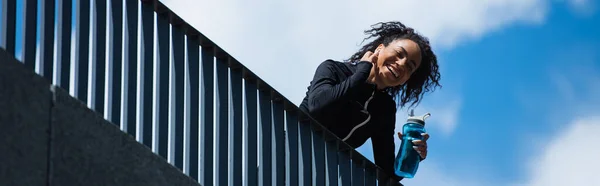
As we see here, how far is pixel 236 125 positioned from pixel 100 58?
99cm

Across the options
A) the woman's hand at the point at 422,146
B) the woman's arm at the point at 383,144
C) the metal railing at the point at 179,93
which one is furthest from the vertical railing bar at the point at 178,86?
the woman's hand at the point at 422,146

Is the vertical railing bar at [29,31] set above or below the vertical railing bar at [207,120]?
above

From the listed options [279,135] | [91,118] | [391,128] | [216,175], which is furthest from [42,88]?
[391,128]

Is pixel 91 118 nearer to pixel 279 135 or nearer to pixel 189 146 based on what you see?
pixel 189 146

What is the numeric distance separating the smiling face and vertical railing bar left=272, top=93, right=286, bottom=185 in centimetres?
155

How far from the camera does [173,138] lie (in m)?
6.94

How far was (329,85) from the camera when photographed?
866 centimetres

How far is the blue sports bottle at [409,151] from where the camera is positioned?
30.1ft

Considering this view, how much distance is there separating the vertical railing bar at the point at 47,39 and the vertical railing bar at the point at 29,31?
1.6 inches

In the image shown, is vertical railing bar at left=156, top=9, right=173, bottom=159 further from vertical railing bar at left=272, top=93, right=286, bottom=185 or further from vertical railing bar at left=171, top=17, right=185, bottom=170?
vertical railing bar at left=272, top=93, right=286, bottom=185

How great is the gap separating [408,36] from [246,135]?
90.8 inches

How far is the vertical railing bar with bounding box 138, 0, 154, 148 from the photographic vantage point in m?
6.79

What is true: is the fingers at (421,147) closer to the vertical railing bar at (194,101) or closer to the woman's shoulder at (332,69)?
the woman's shoulder at (332,69)

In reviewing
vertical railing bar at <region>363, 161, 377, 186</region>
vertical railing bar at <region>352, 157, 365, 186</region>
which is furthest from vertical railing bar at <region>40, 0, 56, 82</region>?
vertical railing bar at <region>363, 161, 377, 186</region>
